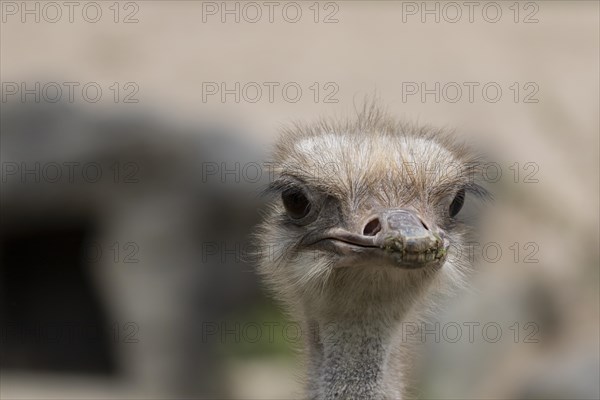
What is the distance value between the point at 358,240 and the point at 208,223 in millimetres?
5055

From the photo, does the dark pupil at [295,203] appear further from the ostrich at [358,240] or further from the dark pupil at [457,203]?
the dark pupil at [457,203]

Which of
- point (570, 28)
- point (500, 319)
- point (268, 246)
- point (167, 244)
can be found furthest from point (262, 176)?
point (570, 28)

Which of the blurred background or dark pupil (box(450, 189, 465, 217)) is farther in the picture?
the blurred background

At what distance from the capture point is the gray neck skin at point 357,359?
10.3 ft

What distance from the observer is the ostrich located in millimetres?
2959

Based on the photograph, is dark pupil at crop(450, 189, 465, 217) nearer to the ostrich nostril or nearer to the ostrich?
the ostrich

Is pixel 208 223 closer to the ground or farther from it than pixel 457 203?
farther from it

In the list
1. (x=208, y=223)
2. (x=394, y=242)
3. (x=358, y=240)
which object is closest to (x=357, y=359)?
(x=358, y=240)

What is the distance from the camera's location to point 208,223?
7891 millimetres

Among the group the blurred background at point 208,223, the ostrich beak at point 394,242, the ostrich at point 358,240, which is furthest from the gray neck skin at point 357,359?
the blurred background at point 208,223

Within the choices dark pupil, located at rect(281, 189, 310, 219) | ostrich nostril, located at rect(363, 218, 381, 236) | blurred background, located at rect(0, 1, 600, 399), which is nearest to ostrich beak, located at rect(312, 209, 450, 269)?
ostrich nostril, located at rect(363, 218, 381, 236)

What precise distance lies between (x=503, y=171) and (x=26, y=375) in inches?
140

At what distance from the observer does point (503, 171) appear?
27.6 ft

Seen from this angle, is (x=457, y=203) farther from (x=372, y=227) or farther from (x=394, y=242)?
(x=394, y=242)
